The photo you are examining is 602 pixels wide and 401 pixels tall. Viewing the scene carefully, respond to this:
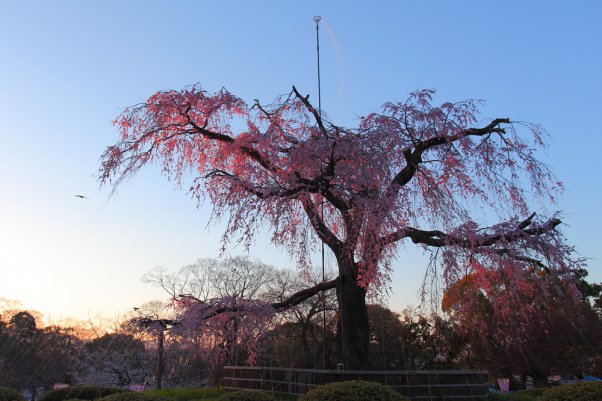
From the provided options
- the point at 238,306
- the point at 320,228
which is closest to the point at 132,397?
the point at 238,306

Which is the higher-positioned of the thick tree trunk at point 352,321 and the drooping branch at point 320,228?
the drooping branch at point 320,228

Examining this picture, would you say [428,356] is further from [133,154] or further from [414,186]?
[133,154]

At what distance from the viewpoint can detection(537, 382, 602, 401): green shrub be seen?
26.7 feet

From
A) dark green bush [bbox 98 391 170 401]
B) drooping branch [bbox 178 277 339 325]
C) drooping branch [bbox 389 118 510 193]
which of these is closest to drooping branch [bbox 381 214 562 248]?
drooping branch [bbox 389 118 510 193]

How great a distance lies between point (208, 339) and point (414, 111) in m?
8.26

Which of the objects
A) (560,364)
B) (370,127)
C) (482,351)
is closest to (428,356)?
(482,351)

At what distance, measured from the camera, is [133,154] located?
41.5 ft

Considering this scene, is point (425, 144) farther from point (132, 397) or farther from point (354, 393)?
point (132, 397)

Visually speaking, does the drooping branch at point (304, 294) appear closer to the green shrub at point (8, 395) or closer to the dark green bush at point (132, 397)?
the dark green bush at point (132, 397)

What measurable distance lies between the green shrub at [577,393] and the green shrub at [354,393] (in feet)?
9.40

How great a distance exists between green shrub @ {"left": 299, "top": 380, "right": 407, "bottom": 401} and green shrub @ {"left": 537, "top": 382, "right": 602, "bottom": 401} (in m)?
2.86

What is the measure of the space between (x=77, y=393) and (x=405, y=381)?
28.2 feet

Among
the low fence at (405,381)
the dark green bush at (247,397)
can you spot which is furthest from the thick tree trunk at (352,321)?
the dark green bush at (247,397)

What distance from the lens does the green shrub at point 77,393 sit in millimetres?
12308
